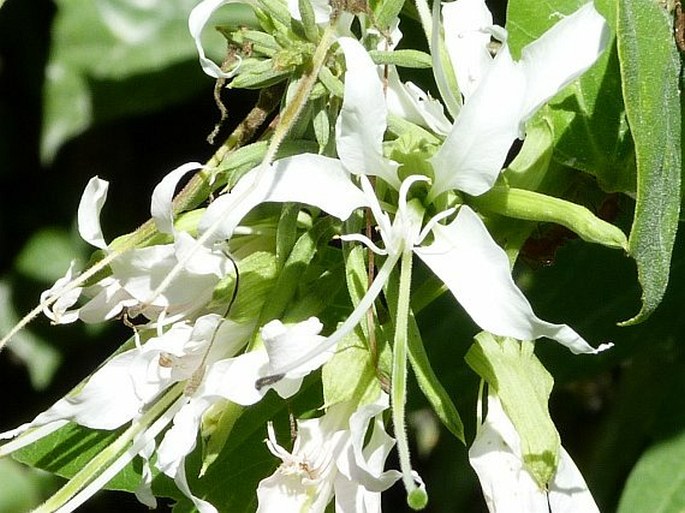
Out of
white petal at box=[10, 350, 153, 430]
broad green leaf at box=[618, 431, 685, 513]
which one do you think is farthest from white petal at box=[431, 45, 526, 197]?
broad green leaf at box=[618, 431, 685, 513]

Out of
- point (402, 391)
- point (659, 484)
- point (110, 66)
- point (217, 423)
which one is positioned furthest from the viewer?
point (110, 66)

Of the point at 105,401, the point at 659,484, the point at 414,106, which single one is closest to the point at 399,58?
the point at 414,106

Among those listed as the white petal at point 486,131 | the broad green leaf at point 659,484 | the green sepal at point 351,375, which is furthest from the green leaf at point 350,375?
the broad green leaf at point 659,484

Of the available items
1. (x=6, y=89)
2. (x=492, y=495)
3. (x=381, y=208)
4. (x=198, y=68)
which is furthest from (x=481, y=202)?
(x=6, y=89)

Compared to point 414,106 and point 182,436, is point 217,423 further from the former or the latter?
point 414,106

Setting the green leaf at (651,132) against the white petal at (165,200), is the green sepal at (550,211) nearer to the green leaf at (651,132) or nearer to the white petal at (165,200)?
the green leaf at (651,132)

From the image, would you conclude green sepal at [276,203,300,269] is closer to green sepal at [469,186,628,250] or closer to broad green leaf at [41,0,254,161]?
green sepal at [469,186,628,250]
